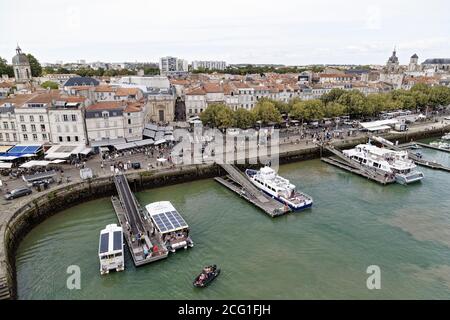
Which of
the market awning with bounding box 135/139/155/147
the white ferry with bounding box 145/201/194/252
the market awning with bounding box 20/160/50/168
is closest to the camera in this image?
the white ferry with bounding box 145/201/194/252

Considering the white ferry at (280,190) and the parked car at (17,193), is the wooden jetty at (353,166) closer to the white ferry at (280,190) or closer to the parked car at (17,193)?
the white ferry at (280,190)

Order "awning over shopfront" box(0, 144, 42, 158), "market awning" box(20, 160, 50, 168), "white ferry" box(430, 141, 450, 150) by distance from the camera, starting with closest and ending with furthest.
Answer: "market awning" box(20, 160, 50, 168) → "awning over shopfront" box(0, 144, 42, 158) → "white ferry" box(430, 141, 450, 150)

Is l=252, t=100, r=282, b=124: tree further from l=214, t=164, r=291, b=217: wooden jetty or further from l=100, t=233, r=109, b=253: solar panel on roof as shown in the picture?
l=100, t=233, r=109, b=253: solar panel on roof

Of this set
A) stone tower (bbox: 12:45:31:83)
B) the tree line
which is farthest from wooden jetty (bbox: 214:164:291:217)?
stone tower (bbox: 12:45:31:83)

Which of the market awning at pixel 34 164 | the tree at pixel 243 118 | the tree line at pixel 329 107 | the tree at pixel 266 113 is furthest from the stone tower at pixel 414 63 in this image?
the market awning at pixel 34 164

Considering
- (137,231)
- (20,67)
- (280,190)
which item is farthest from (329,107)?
(20,67)
